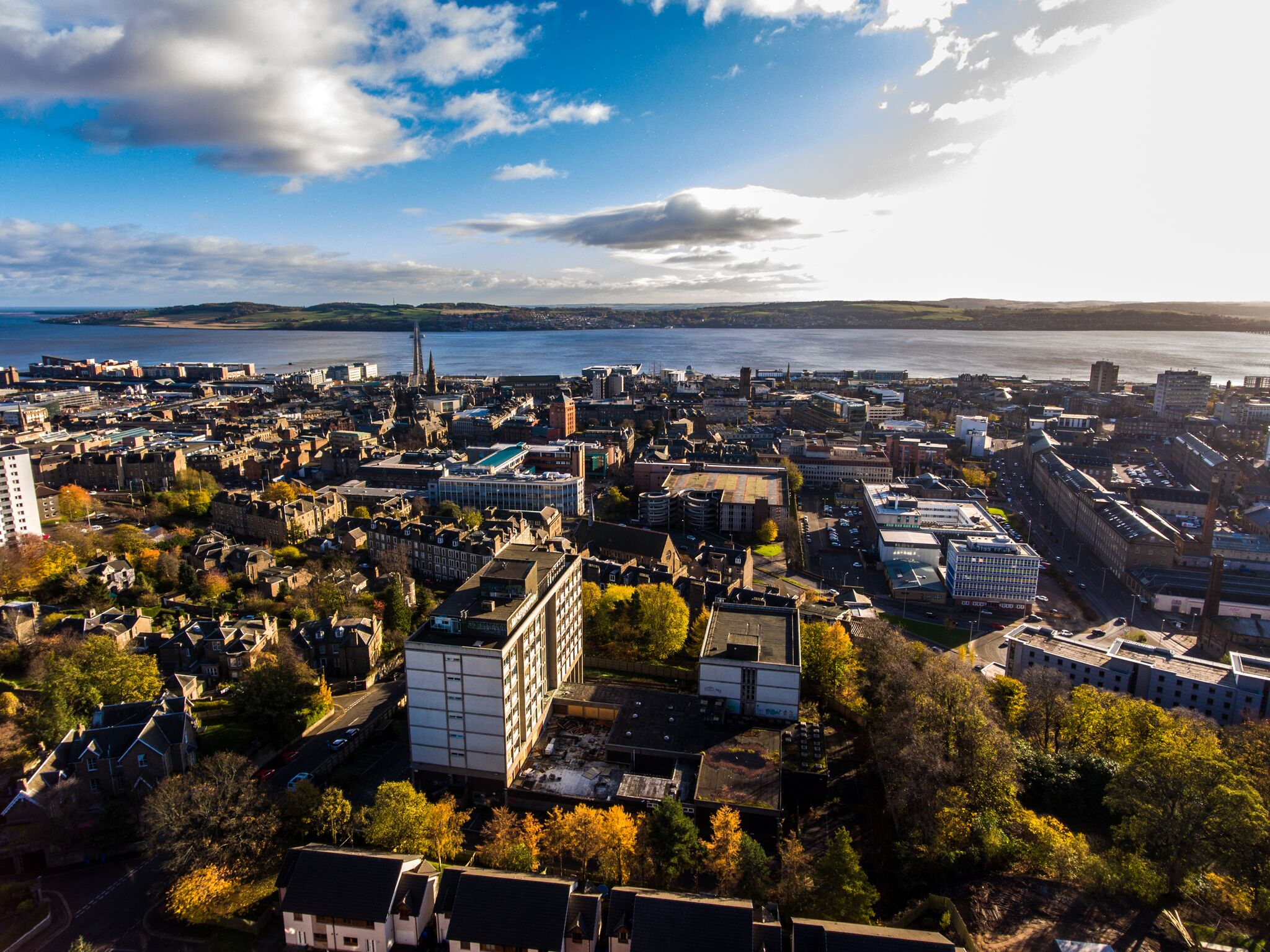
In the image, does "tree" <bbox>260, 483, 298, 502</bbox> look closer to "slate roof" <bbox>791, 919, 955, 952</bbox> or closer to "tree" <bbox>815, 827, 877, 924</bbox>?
"tree" <bbox>815, 827, 877, 924</bbox>

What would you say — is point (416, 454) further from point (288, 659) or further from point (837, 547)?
point (288, 659)

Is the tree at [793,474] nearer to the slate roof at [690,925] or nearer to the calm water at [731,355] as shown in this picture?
the slate roof at [690,925]

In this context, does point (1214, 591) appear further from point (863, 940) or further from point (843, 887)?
point (863, 940)

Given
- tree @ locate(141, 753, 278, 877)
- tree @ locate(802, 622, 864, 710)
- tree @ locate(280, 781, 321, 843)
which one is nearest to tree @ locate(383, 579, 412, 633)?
tree @ locate(280, 781, 321, 843)

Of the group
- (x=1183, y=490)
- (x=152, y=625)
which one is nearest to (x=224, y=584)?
(x=152, y=625)

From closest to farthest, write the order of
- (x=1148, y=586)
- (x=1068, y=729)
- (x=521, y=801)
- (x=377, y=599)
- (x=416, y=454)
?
(x=521, y=801) < (x=1068, y=729) < (x=377, y=599) < (x=1148, y=586) < (x=416, y=454)

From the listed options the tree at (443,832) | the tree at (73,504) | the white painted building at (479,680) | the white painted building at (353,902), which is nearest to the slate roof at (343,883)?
the white painted building at (353,902)

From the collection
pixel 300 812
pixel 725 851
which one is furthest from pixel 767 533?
pixel 300 812
